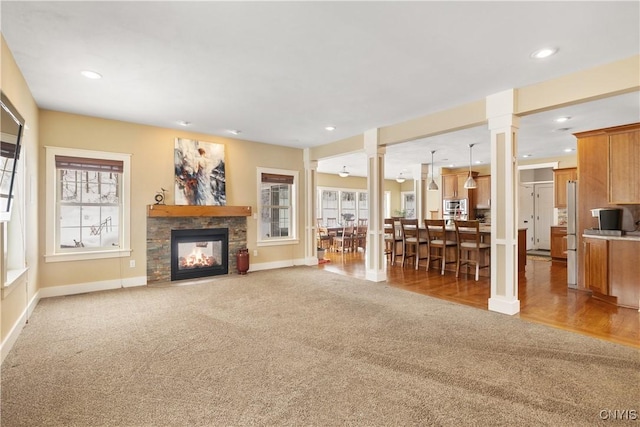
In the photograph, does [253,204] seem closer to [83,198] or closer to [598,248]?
[83,198]

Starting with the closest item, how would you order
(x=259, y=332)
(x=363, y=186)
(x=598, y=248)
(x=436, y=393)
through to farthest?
1. (x=436, y=393)
2. (x=259, y=332)
3. (x=598, y=248)
4. (x=363, y=186)

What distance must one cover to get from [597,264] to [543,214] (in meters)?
5.75

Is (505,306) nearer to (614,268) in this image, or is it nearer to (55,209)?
(614,268)

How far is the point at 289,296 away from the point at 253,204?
8.59ft

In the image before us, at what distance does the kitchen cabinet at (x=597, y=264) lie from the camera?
420 centimetres

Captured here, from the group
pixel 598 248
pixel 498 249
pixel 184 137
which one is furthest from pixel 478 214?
pixel 184 137

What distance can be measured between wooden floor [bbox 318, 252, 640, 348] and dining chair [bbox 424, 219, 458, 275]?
→ 0.91 ft

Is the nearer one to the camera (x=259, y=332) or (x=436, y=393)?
(x=436, y=393)

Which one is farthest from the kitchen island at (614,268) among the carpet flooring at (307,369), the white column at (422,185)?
the white column at (422,185)

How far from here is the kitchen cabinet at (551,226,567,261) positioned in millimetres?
7383

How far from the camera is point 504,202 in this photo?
12.6ft

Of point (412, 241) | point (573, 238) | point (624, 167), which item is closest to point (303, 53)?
point (624, 167)

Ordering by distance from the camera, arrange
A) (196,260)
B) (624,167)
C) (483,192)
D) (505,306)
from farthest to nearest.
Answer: (483,192)
(196,260)
(624,167)
(505,306)

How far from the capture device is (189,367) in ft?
8.18
